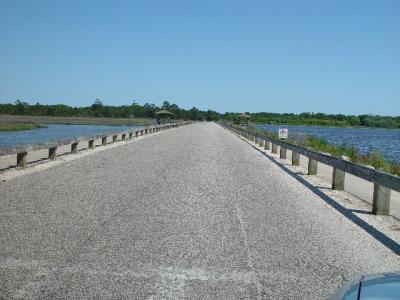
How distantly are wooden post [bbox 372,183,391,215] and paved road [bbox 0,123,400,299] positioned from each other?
0.75 meters

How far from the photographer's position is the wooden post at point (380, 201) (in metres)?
9.48

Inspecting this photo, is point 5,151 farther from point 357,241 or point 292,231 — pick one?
point 357,241

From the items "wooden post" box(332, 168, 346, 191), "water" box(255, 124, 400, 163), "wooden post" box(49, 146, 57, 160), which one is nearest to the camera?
"wooden post" box(332, 168, 346, 191)

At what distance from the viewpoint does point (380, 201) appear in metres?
9.58

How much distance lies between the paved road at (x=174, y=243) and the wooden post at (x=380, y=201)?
747mm

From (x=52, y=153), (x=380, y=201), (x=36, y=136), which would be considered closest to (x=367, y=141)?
(x=36, y=136)

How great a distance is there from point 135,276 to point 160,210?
382 centimetres

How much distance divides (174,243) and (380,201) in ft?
14.7

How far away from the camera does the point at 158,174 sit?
1515 cm

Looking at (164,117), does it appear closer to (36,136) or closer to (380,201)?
(36,136)

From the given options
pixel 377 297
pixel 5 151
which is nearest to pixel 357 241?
pixel 377 297

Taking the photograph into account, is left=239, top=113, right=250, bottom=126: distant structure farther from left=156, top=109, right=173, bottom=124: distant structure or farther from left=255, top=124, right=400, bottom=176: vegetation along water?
left=255, top=124, right=400, bottom=176: vegetation along water

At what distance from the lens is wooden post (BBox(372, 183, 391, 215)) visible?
9.48 m

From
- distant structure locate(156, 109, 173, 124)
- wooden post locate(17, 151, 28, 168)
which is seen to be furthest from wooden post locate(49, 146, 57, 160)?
distant structure locate(156, 109, 173, 124)
